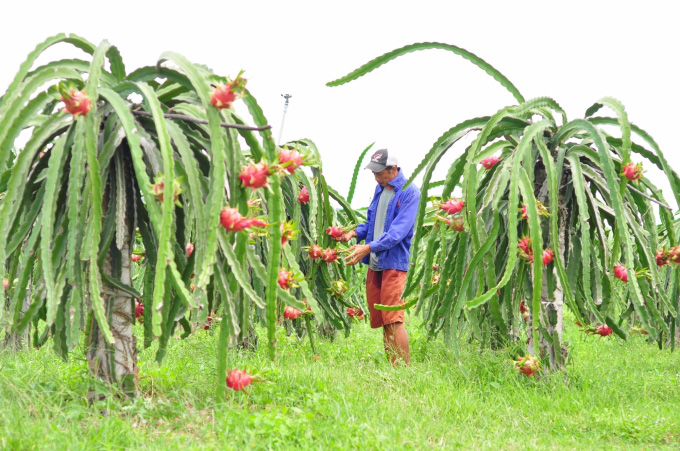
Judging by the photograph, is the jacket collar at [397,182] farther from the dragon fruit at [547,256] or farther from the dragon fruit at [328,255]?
the dragon fruit at [547,256]

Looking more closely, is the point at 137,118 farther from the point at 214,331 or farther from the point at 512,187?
the point at 214,331

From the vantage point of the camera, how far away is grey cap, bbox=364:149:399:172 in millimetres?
4785

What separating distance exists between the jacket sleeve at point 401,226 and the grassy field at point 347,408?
872mm

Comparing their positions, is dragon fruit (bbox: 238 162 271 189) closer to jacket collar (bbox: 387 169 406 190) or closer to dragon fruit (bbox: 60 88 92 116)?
dragon fruit (bbox: 60 88 92 116)

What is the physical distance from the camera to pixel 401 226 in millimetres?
4582

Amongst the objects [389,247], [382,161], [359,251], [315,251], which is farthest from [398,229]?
[315,251]

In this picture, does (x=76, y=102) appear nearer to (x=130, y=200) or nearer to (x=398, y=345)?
(x=130, y=200)

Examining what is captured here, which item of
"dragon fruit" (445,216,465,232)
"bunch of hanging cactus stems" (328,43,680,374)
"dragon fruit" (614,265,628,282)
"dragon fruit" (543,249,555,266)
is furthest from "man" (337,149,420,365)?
"dragon fruit" (614,265,628,282)

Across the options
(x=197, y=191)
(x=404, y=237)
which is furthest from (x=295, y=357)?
(x=197, y=191)

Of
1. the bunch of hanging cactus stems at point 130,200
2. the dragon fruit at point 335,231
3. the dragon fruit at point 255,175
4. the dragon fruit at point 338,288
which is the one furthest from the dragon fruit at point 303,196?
the dragon fruit at point 255,175

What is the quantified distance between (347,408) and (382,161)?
7.30 ft

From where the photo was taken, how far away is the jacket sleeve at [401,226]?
4.52 m

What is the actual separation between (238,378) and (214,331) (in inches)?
145

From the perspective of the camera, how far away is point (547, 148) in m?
3.61
